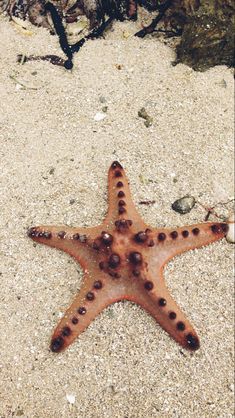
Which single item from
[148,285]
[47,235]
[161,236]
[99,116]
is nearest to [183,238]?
[161,236]

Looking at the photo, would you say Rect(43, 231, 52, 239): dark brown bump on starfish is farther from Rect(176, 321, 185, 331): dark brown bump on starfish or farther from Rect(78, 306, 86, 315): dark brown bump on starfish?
Rect(176, 321, 185, 331): dark brown bump on starfish

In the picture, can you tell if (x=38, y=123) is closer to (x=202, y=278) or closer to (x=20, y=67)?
(x=20, y=67)

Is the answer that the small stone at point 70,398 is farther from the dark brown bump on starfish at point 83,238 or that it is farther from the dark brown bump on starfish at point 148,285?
the dark brown bump on starfish at point 83,238

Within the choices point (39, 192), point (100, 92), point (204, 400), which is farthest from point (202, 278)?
point (100, 92)

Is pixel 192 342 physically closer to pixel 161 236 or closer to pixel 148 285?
pixel 148 285

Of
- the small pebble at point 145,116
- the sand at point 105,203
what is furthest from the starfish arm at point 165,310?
the small pebble at point 145,116

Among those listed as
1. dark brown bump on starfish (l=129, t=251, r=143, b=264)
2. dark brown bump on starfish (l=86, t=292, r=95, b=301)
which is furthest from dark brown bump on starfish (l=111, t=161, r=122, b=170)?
dark brown bump on starfish (l=86, t=292, r=95, b=301)
